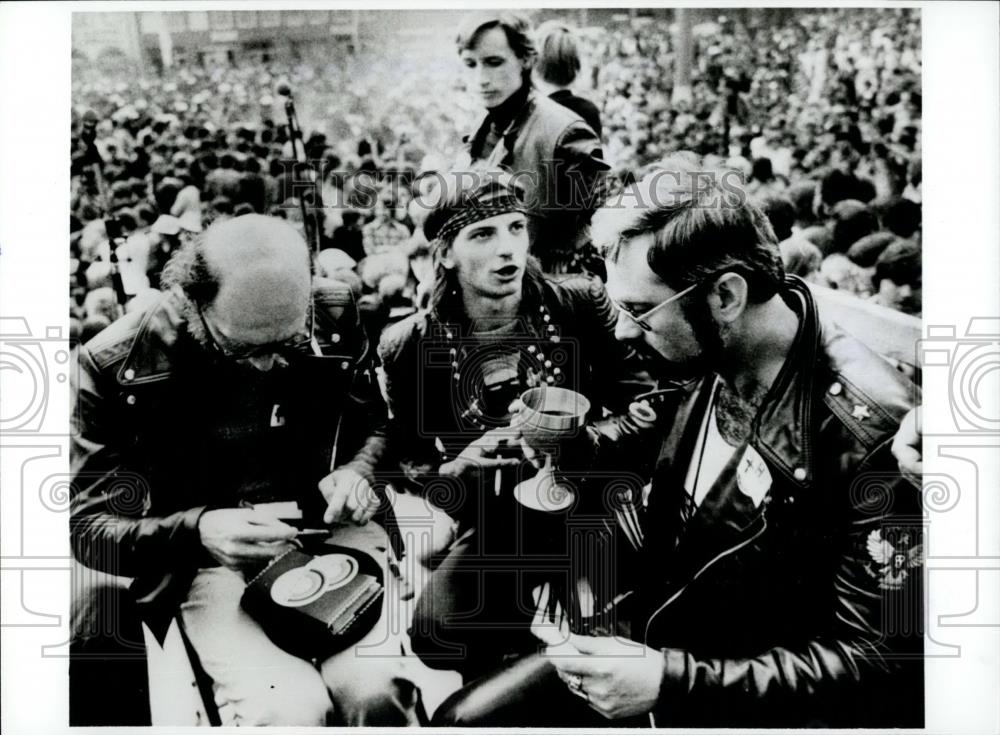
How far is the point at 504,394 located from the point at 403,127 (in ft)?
3.60

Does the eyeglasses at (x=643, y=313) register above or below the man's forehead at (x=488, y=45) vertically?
below

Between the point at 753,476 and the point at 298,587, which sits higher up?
the point at 753,476

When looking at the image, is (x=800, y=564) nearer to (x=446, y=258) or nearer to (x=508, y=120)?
(x=446, y=258)

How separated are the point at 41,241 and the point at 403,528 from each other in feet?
5.81

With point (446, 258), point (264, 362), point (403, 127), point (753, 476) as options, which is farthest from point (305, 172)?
point (753, 476)

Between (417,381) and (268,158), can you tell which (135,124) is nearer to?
(268,158)

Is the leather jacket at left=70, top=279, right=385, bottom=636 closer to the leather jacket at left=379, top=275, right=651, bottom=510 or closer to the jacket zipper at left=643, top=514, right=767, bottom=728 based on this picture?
the leather jacket at left=379, top=275, right=651, bottom=510

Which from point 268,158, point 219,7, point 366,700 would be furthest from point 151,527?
point 219,7

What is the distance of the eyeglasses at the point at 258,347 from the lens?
325 cm

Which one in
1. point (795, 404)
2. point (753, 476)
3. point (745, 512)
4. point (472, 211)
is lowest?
point (745, 512)

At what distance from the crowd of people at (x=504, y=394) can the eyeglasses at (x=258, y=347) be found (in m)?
0.01

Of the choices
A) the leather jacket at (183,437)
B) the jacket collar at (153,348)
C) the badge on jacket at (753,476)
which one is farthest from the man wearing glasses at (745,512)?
the jacket collar at (153,348)

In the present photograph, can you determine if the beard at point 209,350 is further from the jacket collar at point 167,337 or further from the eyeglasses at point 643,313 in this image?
the eyeglasses at point 643,313

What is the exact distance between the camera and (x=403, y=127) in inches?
129
